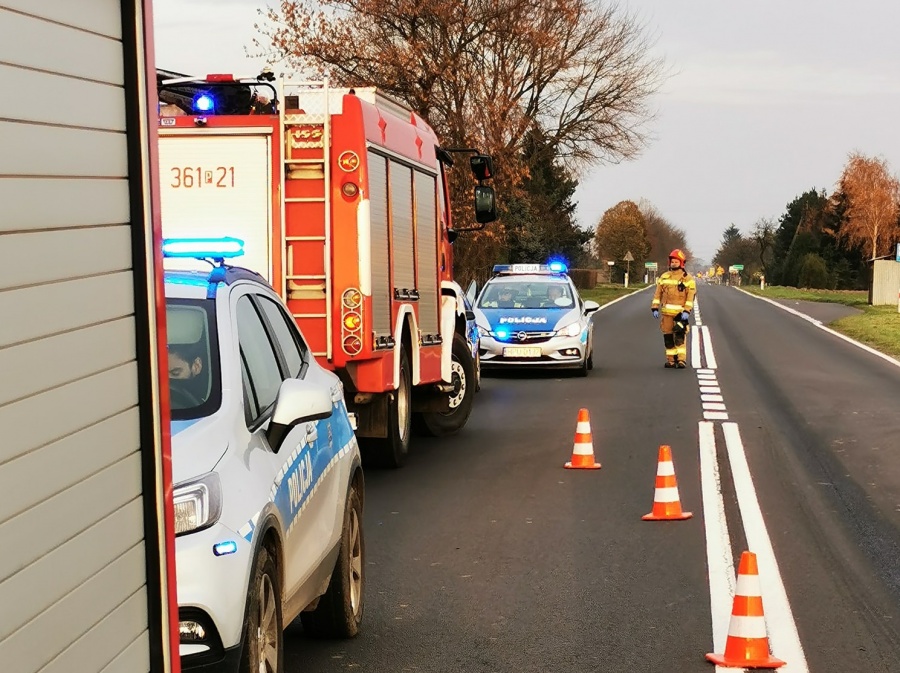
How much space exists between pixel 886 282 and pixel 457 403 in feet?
145

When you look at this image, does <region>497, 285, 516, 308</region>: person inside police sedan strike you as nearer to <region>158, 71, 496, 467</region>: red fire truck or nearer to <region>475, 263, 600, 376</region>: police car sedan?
<region>475, 263, 600, 376</region>: police car sedan

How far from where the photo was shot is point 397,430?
40.4 feet

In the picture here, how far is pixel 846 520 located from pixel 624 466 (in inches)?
114

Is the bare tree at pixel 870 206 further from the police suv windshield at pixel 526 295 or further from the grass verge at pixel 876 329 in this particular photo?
the police suv windshield at pixel 526 295

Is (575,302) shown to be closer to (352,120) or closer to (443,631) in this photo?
(352,120)

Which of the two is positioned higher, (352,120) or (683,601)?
(352,120)

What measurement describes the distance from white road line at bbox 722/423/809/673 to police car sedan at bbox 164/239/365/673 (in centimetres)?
192

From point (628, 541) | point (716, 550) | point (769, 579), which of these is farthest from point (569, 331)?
point (769, 579)

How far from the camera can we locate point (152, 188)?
3408 mm

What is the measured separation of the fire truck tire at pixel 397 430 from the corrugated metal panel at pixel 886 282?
46.2m

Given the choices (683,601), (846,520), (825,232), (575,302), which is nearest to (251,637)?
(683,601)

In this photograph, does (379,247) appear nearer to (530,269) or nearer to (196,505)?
(196,505)

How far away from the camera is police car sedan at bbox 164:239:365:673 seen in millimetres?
4434

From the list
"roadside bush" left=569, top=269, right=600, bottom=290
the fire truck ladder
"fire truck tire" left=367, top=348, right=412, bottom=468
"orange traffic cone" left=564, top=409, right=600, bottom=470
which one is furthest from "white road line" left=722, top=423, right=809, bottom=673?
"roadside bush" left=569, top=269, right=600, bottom=290
